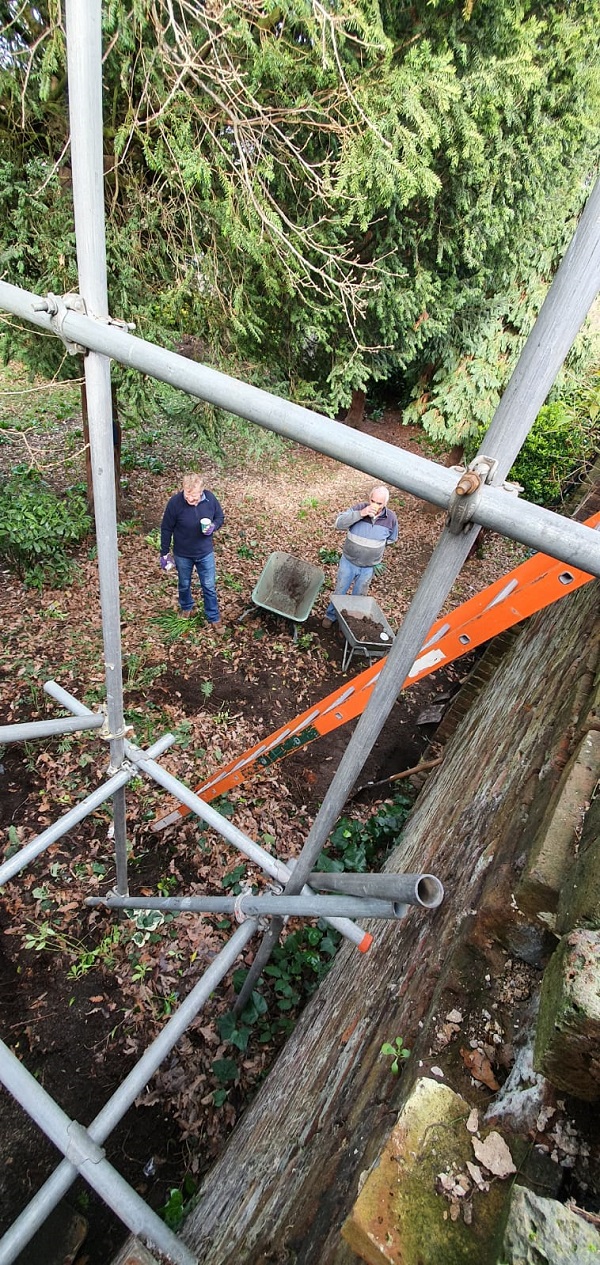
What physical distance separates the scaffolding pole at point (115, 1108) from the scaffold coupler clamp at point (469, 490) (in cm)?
171

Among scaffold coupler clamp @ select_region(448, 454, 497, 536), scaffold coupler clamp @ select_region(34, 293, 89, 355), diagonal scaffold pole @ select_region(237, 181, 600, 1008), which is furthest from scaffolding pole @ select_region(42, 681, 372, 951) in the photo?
scaffold coupler clamp @ select_region(448, 454, 497, 536)

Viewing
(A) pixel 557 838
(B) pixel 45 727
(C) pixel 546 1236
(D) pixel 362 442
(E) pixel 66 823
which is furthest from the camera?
(E) pixel 66 823

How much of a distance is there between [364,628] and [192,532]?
2166mm

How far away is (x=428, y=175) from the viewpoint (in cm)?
442

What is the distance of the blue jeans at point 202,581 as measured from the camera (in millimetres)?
5880

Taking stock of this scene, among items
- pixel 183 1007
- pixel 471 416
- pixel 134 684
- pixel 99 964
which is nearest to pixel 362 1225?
pixel 183 1007

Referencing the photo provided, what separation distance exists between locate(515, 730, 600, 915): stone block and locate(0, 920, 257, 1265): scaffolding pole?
106cm

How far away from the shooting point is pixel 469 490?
38.5 inches

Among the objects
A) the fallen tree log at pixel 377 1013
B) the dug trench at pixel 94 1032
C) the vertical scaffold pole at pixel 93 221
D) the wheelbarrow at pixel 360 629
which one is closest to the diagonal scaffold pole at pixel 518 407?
the fallen tree log at pixel 377 1013

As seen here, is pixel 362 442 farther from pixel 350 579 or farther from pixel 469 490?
pixel 350 579

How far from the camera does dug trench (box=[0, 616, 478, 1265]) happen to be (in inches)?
104

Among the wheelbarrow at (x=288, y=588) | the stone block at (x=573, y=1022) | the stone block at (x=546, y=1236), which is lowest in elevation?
the wheelbarrow at (x=288, y=588)

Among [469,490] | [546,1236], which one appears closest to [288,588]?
[469,490]

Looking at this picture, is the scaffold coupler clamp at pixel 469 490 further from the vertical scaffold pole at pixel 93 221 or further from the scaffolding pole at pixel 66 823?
the scaffolding pole at pixel 66 823
